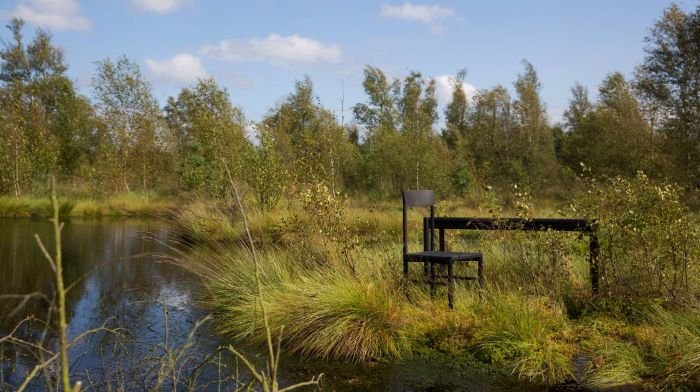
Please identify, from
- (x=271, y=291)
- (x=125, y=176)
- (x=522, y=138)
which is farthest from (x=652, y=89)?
(x=125, y=176)

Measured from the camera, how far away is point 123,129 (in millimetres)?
29062

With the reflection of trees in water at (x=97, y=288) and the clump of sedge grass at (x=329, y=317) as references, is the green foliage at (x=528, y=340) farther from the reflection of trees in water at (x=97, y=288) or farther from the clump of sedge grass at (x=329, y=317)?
the reflection of trees in water at (x=97, y=288)

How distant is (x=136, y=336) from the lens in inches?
237

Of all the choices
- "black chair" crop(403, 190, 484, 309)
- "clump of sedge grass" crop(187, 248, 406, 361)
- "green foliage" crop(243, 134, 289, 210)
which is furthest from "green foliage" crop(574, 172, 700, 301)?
"green foliage" crop(243, 134, 289, 210)

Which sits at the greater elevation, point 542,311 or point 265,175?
point 265,175

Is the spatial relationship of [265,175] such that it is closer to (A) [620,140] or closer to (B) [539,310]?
(B) [539,310]

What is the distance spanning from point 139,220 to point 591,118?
19.9 meters

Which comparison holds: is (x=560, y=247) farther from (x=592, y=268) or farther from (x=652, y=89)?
(x=652, y=89)

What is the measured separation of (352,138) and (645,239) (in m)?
31.5

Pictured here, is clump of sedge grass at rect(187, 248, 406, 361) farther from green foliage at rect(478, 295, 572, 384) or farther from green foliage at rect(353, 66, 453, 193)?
green foliage at rect(353, 66, 453, 193)

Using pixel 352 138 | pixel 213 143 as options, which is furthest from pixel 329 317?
pixel 352 138

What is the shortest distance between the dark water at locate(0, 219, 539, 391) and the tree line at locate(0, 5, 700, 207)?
13.4 feet

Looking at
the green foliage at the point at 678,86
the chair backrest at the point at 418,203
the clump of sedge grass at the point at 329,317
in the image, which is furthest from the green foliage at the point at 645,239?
the green foliage at the point at 678,86

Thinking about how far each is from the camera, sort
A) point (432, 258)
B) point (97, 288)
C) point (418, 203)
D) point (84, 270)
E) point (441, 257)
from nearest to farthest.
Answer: point (441, 257) < point (432, 258) < point (418, 203) < point (97, 288) < point (84, 270)
